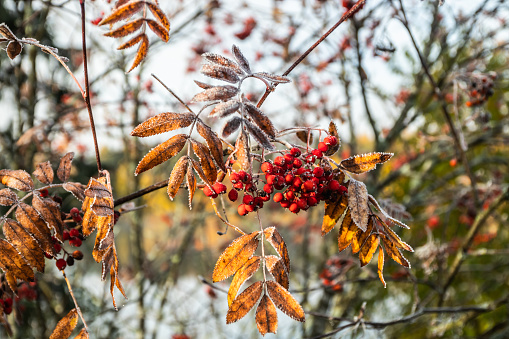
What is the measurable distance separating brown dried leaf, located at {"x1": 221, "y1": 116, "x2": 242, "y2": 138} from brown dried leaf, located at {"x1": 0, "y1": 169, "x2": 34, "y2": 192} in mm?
689

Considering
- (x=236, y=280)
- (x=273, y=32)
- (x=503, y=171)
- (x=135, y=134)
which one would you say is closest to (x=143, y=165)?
(x=135, y=134)

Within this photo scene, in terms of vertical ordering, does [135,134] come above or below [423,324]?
above

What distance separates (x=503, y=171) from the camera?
5375mm

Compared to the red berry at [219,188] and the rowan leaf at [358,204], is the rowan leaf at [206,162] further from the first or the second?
the rowan leaf at [358,204]

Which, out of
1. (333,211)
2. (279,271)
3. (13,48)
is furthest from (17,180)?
(333,211)

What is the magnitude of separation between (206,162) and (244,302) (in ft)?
1.25

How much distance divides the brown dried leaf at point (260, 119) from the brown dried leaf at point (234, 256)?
0.97 feet

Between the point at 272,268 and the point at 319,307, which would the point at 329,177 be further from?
the point at 319,307

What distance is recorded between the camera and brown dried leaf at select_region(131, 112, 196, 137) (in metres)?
1.03

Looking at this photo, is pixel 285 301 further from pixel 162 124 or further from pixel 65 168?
pixel 65 168

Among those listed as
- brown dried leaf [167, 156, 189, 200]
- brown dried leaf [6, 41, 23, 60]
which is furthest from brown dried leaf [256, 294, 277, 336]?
brown dried leaf [6, 41, 23, 60]

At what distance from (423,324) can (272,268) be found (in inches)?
148

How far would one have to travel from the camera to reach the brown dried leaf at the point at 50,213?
1146mm

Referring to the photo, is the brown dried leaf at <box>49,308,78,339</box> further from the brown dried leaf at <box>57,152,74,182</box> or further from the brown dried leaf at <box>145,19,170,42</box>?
the brown dried leaf at <box>145,19,170,42</box>
